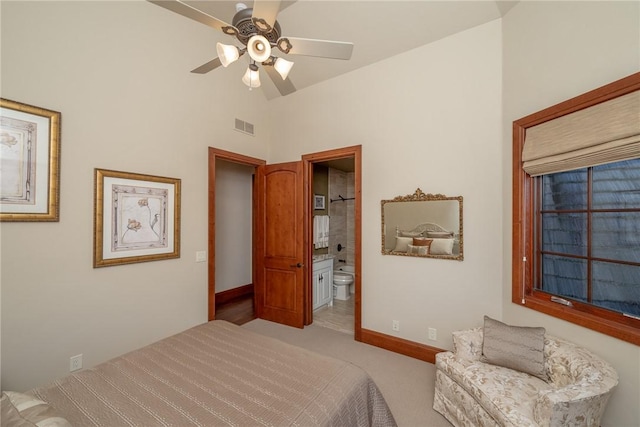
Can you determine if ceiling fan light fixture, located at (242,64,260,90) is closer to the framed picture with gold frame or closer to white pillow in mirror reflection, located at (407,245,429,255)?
the framed picture with gold frame

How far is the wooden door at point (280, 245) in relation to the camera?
351 centimetres

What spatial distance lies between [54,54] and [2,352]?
2191 millimetres

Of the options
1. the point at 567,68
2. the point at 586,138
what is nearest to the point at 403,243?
the point at 586,138

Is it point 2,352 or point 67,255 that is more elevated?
point 67,255

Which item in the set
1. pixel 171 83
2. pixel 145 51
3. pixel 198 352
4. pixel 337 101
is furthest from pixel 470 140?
pixel 145 51

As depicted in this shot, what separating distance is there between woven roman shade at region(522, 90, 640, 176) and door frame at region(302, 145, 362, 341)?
1.60m

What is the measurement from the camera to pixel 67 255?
200 cm

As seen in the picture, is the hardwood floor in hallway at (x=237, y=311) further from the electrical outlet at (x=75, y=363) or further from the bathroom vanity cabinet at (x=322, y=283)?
the electrical outlet at (x=75, y=363)

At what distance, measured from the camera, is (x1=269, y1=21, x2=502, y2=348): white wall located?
2.39m

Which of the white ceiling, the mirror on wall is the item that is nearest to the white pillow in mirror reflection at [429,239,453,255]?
the mirror on wall

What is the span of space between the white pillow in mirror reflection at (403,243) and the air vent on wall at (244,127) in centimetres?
248

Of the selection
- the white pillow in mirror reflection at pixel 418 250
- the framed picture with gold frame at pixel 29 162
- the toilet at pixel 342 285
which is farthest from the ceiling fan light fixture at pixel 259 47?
the toilet at pixel 342 285

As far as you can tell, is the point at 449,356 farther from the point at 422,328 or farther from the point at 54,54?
the point at 54,54

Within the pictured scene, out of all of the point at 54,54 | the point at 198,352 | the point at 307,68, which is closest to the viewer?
the point at 198,352
